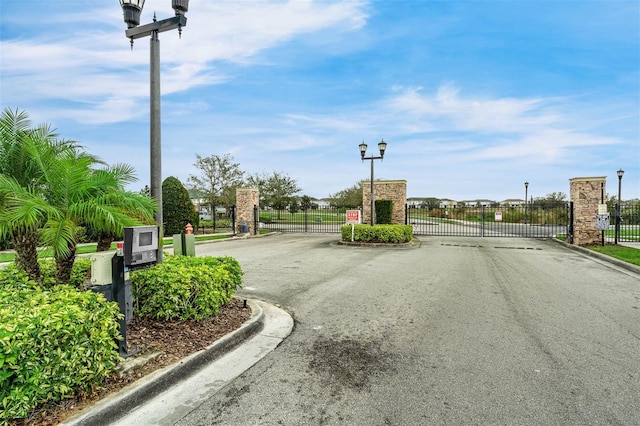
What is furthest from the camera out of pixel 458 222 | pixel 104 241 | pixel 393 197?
pixel 458 222

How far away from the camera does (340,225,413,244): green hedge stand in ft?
46.8

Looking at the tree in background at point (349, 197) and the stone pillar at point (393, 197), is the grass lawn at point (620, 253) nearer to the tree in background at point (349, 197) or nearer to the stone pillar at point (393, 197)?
the stone pillar at point (393, 197)

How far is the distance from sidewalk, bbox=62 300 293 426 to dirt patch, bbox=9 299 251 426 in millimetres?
94

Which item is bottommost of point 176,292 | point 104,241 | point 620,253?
point 620,253

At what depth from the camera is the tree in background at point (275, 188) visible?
2983 cm

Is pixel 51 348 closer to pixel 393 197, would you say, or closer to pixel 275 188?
pixel 393 197

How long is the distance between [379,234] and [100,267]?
1214 cm

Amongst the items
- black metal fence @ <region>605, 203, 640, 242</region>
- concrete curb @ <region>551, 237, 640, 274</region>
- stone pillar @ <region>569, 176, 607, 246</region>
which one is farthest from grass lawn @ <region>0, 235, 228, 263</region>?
black metal fence @ <region>605, 203, 640, 242</region>

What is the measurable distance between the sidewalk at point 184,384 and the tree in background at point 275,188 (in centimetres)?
2546

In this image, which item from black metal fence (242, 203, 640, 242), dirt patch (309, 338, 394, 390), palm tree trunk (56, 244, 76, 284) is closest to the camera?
dirt patch (309, 338, 394, 390)

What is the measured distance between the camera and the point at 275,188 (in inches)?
1196

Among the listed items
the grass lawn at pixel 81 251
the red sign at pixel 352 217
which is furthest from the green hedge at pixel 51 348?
the red sign at pixel 352 217

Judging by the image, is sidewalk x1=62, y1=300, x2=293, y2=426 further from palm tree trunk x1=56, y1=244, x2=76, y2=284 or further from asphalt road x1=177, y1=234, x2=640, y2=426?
palm tree trunk x1=56, y1=244, x2=76, y2=284

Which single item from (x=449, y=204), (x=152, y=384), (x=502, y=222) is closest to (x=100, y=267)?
(x=152, y=384)
